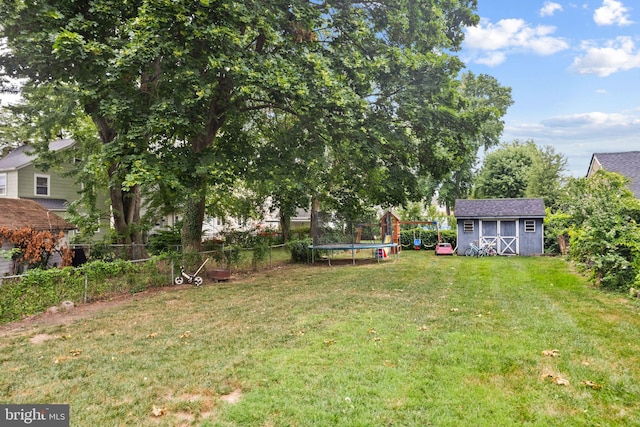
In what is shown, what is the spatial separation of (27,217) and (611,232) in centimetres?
1748

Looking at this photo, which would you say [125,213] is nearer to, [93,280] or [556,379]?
[93,280]

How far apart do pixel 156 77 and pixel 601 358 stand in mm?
11364

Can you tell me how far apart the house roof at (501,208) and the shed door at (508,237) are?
549mm

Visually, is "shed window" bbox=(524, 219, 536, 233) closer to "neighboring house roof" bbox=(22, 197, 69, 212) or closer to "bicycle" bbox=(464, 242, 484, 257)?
"bicycle" bbox=(464, 242, 484, 257)

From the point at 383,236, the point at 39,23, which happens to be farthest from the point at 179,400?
the point at 383,236

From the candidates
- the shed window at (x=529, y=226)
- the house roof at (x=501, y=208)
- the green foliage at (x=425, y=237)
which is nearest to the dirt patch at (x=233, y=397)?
the house roof at (x=501, y=208)

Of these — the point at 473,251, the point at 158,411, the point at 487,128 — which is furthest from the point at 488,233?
the point at 158,411

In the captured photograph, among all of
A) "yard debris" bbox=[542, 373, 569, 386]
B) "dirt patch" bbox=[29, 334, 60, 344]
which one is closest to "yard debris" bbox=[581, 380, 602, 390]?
"yard debris" bbox=[542, 373, 569, 386]

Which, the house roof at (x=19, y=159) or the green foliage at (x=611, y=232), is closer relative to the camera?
the green foliage at (x=611, y=232)

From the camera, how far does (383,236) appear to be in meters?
22.2

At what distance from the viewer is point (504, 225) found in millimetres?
22250

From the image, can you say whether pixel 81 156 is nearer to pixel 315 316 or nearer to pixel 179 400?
pixel 315 316

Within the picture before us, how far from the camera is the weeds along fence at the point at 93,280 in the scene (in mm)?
7914

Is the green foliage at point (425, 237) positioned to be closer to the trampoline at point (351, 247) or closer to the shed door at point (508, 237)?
the shed door at point (508, 237)
